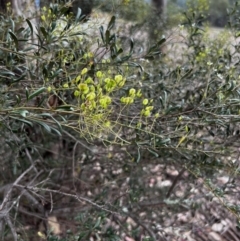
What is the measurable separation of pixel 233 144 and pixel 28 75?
2.28ft

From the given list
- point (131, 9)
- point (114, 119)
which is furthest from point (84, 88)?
point (131, 9)

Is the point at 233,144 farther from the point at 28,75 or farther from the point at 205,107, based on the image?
the point at 28,75

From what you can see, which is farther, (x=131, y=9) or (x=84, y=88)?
(x=131, y=9)

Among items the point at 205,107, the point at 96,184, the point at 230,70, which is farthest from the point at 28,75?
the point at 96,184

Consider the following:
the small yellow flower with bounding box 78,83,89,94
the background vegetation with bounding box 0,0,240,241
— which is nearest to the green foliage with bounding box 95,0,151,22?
the background vegetation with bounding box 0,0,240,241

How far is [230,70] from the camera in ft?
4.11

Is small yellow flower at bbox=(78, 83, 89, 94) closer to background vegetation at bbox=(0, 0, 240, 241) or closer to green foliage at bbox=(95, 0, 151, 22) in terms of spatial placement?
background vegetation at bbox=(0, 0, 240, 241)

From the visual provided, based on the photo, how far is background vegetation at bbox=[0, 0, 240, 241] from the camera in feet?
2.99

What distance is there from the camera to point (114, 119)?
113cm

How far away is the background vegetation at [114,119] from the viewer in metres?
0.91

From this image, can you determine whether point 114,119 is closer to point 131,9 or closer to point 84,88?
point 84,88

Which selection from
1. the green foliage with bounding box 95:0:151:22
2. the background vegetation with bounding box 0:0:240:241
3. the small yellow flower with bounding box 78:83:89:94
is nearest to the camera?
the small yellow flower with bounding box 78:83:89:94

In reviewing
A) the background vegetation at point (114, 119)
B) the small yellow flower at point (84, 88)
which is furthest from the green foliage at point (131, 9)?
the small yellow flower at point (84, 88)

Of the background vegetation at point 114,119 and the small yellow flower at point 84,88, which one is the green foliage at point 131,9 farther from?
the small yellow flower at point 84,88
